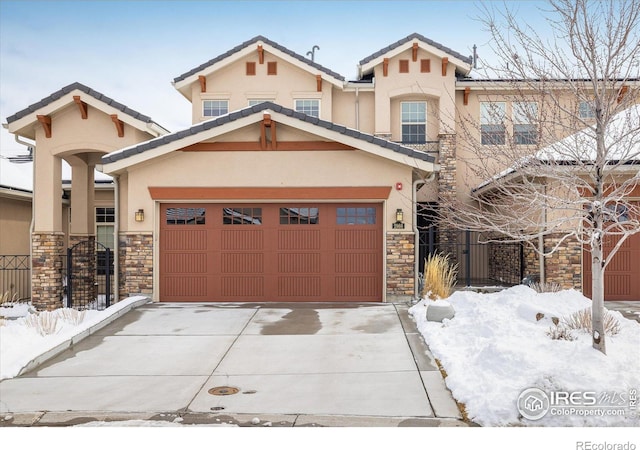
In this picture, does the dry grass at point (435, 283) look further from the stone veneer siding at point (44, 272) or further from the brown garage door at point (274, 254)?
the stone veneer siding at point (44, 272)

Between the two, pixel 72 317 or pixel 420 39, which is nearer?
pixel 72 317

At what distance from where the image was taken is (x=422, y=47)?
56.0 feet

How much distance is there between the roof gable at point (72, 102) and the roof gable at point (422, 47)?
8370mm

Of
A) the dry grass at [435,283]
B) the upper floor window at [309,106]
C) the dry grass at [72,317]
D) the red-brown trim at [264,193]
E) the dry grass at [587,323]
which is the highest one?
the upper floor window at [309,106]

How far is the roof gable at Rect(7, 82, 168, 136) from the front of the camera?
12.9 meters

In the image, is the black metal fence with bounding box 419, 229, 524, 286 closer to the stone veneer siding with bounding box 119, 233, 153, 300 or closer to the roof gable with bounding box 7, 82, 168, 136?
the stone veneer siding with bounding box 119, 233, 153, 300

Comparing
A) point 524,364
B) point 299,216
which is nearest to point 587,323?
point 524,364

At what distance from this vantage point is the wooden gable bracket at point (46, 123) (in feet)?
43.0

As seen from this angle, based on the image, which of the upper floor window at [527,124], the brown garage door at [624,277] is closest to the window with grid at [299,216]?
the upper floor window at [527,124]

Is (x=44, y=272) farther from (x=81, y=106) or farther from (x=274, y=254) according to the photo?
(x=274, y=254)

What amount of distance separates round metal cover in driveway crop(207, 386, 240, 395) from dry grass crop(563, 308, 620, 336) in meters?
5.49

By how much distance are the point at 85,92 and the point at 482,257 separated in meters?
13.8

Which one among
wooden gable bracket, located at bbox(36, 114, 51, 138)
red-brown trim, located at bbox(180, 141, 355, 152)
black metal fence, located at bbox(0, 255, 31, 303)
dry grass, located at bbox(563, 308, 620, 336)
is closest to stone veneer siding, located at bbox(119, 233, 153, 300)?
red-brown trim, located at bbox(180, 141, 355, 152)

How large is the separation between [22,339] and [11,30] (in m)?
6.16
